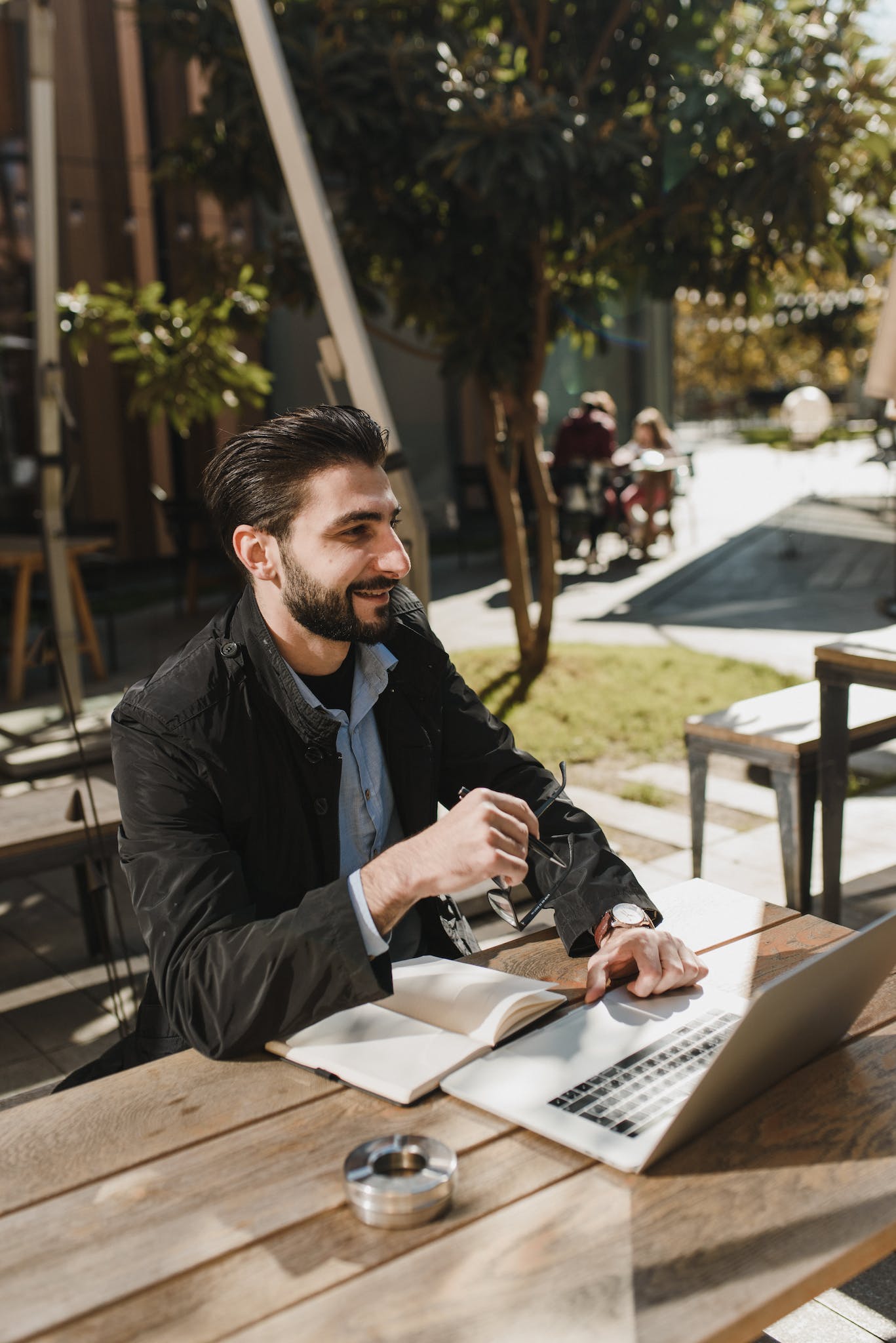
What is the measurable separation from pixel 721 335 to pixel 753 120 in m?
30.8

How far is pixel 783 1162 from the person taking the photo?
1259mm

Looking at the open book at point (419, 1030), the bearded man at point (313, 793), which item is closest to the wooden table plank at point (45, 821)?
the bearded man at point (313, 793)

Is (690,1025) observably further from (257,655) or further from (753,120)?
(753,120)

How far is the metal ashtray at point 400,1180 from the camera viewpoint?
3.83ft

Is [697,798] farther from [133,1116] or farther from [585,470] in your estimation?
[585,470]

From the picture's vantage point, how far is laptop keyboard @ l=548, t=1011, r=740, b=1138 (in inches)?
52.6

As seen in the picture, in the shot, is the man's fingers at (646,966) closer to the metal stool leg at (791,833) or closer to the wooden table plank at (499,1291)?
the wooden table plank at (499,1291)

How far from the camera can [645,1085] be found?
1.40 meters

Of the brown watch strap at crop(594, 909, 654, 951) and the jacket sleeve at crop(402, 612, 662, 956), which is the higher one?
the jacket sleeve at crop(402, 612, 662, 956)

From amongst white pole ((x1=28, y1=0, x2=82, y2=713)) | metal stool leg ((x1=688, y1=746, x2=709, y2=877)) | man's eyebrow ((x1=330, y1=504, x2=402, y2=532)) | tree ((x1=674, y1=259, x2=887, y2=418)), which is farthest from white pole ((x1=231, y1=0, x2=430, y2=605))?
tree ((x1=674, y1=259, x2=887, y2=418))

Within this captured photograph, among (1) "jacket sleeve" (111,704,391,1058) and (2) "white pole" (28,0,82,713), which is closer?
(1) "jacket sleeve" (111,704,391,1058)

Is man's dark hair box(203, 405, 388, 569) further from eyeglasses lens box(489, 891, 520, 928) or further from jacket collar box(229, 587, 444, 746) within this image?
eyeglasses lens box(489, 891, 520, 928)

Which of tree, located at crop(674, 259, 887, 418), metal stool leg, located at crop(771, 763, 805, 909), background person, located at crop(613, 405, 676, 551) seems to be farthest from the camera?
background person, located at crop(613, 405, 676, 551)

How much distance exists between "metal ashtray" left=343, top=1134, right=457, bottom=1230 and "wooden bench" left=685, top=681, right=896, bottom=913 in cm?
273
